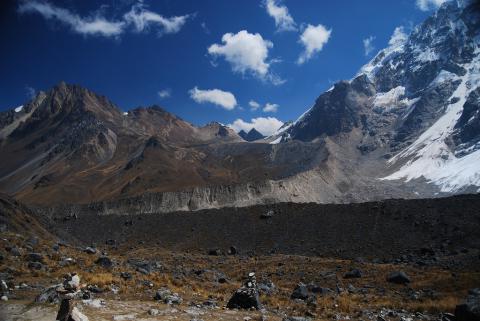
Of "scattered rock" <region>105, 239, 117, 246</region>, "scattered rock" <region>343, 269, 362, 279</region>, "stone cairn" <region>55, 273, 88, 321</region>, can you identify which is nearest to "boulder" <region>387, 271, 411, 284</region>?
"scattered rock" <region>343, 269, 362, 279</region>

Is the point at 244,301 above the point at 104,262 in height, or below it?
below

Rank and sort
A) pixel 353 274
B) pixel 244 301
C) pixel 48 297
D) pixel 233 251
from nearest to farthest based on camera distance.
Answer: pixel 48 297, pixel 244 301, pixel 353 274, pixel 233 251

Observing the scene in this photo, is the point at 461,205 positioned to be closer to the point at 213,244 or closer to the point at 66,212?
the point at 213,244

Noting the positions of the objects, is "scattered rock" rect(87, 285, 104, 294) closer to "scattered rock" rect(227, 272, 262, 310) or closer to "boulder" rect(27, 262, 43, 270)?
"boulder" rect(27, 262, 43, 270)

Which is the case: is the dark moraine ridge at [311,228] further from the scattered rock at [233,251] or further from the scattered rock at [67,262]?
the scattered rock at [67,262]

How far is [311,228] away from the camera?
2648 inches

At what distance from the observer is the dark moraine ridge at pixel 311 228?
5560 cm

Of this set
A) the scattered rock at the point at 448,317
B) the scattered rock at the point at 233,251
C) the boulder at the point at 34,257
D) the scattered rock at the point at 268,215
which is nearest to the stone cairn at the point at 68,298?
the boulder at the point at 34,257

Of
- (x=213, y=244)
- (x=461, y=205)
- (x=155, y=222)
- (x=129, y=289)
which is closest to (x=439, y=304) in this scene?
(x=129, y=289)

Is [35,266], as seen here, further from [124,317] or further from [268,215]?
[268,215]

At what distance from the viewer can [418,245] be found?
177ft

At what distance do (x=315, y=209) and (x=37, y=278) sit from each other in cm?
5716

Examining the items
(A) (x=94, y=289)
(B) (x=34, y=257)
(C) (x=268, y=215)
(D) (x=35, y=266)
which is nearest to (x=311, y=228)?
(C) (x=268, y=215)

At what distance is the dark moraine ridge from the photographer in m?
55.6
